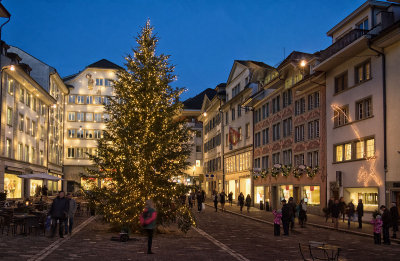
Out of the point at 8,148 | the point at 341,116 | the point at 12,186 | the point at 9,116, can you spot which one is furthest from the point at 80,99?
the point at 341,116

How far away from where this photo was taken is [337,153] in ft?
114

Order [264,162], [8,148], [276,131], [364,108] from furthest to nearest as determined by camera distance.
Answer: [264,162] → [276,131] → [8,148] → [364,108]

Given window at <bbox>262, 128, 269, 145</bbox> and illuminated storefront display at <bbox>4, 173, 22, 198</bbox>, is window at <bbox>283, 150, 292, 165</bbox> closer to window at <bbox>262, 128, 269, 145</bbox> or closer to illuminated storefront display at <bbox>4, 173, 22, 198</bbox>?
window at <bbox>262, 128, 269, 145</bbox>

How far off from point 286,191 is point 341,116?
11.1 m

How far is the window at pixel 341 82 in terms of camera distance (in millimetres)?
33891

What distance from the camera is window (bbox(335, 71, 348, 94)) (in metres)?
33.9

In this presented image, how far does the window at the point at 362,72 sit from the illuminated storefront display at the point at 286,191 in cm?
1274

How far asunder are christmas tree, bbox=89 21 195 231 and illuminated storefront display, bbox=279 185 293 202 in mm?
21036

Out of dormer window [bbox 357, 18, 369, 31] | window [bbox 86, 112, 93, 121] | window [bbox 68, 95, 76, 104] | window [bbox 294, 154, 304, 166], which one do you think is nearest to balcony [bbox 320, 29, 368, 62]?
dormer window [bbox 357, 18, 369, 31]

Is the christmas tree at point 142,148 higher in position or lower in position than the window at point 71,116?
lower

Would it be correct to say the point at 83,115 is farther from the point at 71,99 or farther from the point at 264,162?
the point at 264,162

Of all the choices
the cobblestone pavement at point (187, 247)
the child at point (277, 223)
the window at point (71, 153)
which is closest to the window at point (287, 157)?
the child at point (277, 223)

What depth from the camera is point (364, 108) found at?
1224 inches

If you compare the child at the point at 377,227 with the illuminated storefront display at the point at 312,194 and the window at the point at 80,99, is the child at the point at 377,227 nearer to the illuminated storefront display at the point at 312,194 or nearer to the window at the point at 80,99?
the illuminated storefront display at the point at 312,194
